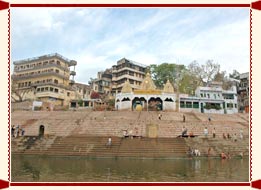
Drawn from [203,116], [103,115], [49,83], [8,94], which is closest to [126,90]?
[103,115]

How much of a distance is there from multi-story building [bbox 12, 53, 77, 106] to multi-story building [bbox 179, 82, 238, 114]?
2443cm

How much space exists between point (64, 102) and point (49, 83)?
17.9ft

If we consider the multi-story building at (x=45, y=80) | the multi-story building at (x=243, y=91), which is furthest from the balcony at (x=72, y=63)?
the multi-story building at (x=243, y=91)

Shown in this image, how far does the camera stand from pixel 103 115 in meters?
37.5

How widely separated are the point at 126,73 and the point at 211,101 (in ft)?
72.6

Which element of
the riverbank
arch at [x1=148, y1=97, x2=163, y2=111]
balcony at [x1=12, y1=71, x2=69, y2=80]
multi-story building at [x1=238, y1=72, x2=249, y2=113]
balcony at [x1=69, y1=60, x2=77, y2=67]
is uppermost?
balcony at [x1=69, y1=60, x2=77, y2=67]

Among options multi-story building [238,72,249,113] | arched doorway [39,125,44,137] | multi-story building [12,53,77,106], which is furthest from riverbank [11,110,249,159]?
multi-story building [238,72,249,113]

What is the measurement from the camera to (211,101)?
46.0m

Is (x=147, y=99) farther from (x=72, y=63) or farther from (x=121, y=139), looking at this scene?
(x=72, y=63)

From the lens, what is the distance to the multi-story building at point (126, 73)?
62562mm

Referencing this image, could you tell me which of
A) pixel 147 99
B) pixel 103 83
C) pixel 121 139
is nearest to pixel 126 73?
pixel 103 83

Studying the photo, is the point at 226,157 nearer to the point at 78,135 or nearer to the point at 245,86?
the point at 78,135

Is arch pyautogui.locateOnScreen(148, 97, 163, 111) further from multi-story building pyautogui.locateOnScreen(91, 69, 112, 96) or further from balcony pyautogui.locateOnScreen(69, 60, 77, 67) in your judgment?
balcony pyautogui.locateOnScreen(69, 60, 77, 67)

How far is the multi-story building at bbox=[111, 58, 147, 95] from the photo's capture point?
62.6 m
